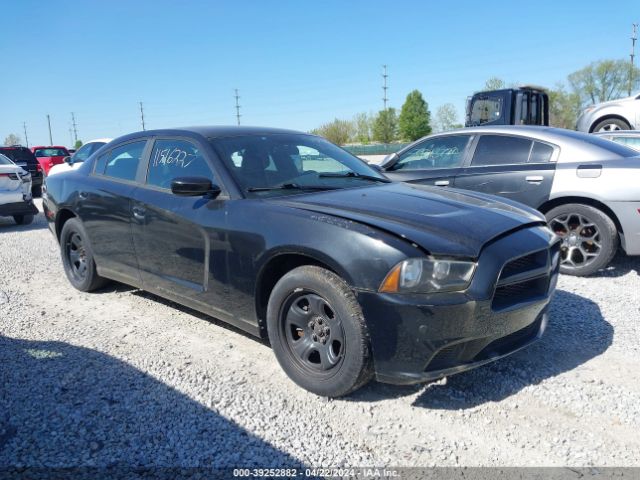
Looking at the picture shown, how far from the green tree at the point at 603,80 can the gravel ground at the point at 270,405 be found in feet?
204

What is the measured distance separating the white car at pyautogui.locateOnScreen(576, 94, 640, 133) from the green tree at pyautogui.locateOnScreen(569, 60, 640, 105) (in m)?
51.2

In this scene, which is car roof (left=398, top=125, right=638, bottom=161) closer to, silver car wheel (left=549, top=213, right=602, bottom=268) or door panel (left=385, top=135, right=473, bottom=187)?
door panel (left=385, top=135, right=473, bottom=187)

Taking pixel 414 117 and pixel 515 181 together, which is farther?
pixel 414 117

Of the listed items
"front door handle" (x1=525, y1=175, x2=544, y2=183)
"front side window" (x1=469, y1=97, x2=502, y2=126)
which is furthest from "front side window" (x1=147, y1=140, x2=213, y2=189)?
"front side window" (x1=469, y1=97, x2=502, y2=126)

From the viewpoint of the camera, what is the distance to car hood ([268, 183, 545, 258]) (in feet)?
9.09

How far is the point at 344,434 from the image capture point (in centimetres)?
268

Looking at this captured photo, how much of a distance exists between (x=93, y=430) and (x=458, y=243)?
2149 millimetres

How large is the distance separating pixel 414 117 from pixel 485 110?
7322 centimetres

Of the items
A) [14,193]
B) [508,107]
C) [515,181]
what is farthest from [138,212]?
[508,107]

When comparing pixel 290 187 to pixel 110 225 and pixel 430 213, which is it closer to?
pixel 430 213

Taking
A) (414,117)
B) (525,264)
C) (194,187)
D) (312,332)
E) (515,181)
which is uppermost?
(414,117)

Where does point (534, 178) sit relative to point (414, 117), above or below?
below

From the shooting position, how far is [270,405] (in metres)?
2.97

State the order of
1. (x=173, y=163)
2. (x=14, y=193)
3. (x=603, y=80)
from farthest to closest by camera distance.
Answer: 1. (x=603, y=80)
2. (x=14, y=193)
3. (x=173, y=163)
